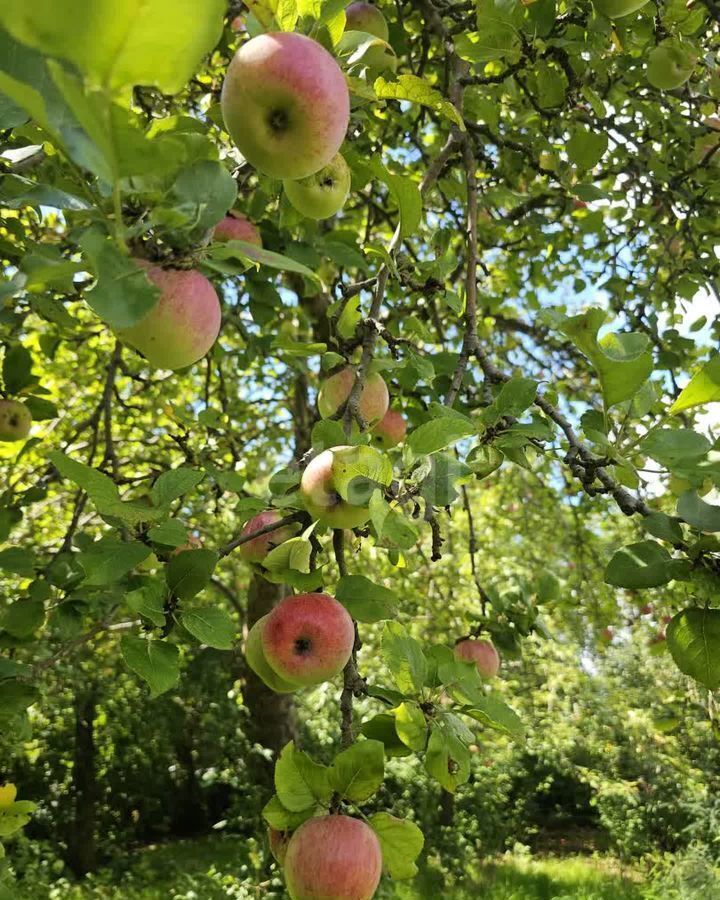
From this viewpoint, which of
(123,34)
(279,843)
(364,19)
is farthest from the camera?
(364,19)

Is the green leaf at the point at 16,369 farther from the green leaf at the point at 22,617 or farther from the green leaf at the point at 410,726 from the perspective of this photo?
the green leaf at the point at 410,726

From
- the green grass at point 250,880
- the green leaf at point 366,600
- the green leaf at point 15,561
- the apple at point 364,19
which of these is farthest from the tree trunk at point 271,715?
the green leaf at point 366,600

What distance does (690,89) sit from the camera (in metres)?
2.47

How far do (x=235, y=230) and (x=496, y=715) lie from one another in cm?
128

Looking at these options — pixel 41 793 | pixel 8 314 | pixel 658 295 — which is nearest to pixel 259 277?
pixel 8 314

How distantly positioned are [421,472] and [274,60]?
0.57m

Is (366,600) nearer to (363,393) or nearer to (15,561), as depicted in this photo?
(363,393)

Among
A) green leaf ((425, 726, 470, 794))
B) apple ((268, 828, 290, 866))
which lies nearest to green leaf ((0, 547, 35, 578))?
apple ((268, 828, 290, 866))

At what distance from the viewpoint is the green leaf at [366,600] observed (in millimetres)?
1132

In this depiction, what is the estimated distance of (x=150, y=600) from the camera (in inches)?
45.2

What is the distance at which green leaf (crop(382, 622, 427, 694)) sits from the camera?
1069mm

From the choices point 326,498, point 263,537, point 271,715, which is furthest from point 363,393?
point 271,715

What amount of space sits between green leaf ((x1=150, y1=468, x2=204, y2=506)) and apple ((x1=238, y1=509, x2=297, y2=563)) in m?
0.13

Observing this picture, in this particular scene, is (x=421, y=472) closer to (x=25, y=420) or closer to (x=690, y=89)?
(x=25, y=420)
